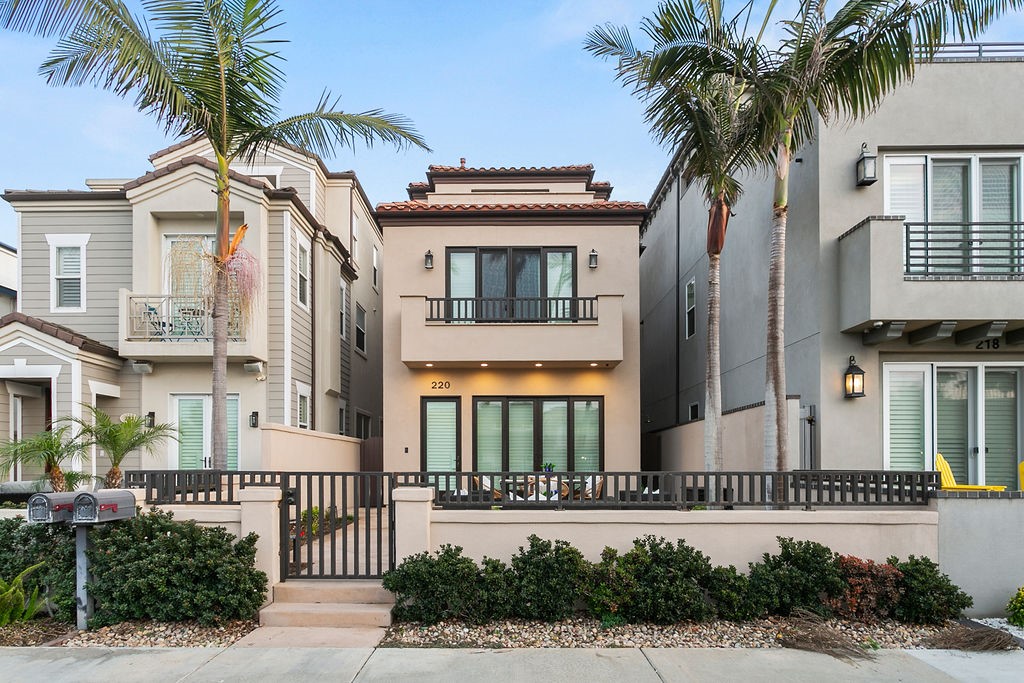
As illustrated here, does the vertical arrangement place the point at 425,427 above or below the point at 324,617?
above

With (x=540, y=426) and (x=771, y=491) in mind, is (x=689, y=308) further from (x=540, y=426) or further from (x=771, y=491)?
(x=771, y=491)

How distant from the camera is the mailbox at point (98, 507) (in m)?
6.77

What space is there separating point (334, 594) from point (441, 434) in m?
6.37

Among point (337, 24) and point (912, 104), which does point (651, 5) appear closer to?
point (912, 104)

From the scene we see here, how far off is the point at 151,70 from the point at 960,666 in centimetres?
1089

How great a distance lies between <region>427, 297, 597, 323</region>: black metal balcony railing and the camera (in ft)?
42.8

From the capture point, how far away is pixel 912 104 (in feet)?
32.1

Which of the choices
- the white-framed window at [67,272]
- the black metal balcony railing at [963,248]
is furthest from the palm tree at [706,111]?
the white-framed window at [67,272]

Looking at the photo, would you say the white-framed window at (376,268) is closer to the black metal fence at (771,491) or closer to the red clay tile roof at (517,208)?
the red clay tile roof at (517,208)

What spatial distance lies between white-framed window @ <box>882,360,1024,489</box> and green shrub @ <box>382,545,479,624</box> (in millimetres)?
6527

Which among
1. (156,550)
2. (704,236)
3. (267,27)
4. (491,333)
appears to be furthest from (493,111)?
(156,550)

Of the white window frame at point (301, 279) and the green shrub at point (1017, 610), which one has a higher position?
the white window frame at point (301, 279)

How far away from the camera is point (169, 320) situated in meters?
12.3

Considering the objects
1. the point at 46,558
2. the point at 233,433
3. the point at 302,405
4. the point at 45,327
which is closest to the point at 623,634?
the point at 46,558
